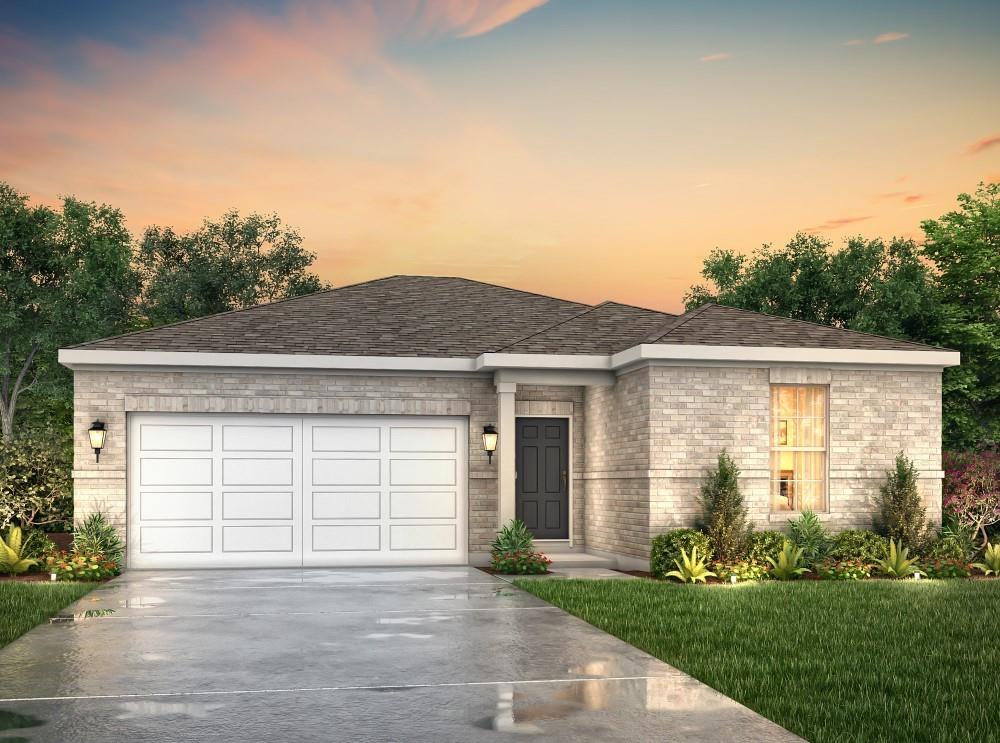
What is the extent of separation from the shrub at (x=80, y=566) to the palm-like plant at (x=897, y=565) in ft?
37.8

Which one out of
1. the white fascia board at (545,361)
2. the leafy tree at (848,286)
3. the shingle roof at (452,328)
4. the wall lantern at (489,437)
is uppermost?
the leafy tree at (848,286)

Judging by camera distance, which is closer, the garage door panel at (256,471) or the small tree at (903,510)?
the small tree at (903,510)

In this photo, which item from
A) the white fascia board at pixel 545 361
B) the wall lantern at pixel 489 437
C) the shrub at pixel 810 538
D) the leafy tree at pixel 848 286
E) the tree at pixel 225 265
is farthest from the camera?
the tree at pixel 225 265

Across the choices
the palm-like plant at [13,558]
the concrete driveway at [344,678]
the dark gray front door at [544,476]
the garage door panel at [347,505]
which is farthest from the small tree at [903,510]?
the palm-like plant at [13,558]

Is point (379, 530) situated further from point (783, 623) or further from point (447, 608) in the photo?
point (783, 623)

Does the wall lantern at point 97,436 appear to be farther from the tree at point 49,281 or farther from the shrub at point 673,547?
the tree at point 49,281

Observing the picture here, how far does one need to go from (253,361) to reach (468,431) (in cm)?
391

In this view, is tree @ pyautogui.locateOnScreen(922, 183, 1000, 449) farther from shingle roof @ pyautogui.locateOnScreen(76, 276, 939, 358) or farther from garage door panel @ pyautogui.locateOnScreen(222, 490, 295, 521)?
garage door panel @ pyautogui.locateOnScreen(222, 490, 295, 521)

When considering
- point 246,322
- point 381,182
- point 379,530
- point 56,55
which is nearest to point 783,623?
point 379,530

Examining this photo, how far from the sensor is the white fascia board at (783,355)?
1548 centimetres

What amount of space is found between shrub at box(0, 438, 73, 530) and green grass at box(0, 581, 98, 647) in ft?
12.6

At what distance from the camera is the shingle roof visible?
16.6 m

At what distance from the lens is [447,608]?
11.5 metres

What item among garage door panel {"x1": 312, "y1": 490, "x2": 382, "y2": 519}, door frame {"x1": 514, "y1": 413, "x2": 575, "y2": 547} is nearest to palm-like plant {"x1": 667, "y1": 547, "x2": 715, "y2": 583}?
door frame {"x1": 514, "y1": 413, "x2": 575, "y2": 547}
